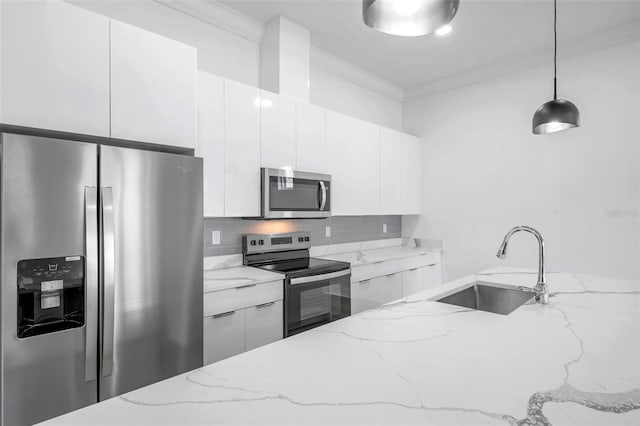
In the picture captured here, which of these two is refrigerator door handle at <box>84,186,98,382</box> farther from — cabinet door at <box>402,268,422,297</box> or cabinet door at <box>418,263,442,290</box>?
cabinet door at <box>418,263,442,290</box>

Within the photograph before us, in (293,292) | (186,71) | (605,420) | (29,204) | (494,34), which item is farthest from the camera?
(494,34)

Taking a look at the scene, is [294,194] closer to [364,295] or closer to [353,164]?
[353,164]

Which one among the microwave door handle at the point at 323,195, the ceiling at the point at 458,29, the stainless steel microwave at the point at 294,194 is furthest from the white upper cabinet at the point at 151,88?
the microwave door handle at the point at 323,195

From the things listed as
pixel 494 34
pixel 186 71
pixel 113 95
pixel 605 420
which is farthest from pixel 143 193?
pixel 494 34

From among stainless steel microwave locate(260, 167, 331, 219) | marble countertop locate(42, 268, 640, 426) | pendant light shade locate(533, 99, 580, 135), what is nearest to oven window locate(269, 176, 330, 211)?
stainless steel microwave locate(260, 167, 331, 219)

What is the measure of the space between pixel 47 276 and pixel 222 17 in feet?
7.36

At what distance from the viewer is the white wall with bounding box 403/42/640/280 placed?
296 centimetres

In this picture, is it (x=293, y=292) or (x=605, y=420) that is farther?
(x=293, y=292)

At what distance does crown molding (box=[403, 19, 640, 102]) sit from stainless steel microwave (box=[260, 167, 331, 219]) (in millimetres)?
2115

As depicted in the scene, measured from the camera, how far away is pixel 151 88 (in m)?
1.82

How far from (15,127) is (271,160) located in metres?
1.55

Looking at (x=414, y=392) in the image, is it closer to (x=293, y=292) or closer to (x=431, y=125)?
(x=293, y=292)

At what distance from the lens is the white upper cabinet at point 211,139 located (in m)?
2.30

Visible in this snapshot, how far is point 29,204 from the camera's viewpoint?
4.37 feet
